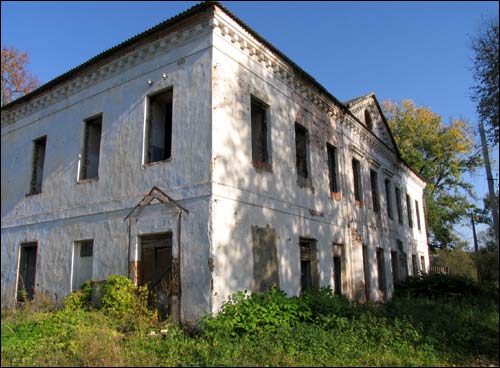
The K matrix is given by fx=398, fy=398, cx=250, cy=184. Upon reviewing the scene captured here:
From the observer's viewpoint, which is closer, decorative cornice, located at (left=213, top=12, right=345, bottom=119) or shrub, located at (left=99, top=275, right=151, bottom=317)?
shrub, located at (left=99, top=275, right=151, bottom=317)

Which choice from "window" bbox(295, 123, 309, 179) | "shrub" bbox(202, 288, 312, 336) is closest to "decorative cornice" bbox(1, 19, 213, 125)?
"window" bbox(295, 123, 309, 179)

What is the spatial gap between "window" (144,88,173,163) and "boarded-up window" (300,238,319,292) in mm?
4624

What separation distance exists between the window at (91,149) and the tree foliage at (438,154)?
26684 millimetres

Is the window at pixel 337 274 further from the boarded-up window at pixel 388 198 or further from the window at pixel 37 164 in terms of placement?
the window at pixel 37 164

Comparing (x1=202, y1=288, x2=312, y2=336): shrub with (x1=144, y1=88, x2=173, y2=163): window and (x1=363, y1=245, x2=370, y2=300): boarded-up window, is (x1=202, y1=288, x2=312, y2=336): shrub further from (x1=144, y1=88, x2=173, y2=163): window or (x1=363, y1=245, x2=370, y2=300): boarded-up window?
(x1=363, y1=245, x2=370, y2=300): boarded-up window

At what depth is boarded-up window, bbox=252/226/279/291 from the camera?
366 inches

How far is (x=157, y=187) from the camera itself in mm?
9320

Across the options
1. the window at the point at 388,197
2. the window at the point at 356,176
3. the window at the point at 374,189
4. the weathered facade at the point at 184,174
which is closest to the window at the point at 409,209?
the window at the point at 388,197

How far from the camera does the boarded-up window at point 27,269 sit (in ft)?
38.7

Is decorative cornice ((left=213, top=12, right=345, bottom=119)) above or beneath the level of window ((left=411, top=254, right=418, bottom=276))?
above

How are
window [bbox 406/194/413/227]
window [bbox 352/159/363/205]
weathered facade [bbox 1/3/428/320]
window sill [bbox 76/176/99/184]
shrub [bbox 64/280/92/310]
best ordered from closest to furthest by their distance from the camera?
weathered facade [bbox 1/3/428/320]
shrub [bbox 64/280/92/310]
window sill [bbox 76/176/99/184]
window [bbox 352/159/363/205]
window [bbox 406/194/413/227]

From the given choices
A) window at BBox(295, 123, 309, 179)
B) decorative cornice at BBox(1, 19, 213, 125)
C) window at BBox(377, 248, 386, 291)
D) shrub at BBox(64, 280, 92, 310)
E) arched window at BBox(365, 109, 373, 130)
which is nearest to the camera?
shrub at BBox(64, 280, 92, 310)

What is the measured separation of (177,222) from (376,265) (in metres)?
10.3

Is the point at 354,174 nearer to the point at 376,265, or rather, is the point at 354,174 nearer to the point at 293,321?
the point at 376,265
